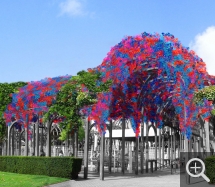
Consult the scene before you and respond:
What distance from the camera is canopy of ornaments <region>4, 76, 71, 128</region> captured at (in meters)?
24.6

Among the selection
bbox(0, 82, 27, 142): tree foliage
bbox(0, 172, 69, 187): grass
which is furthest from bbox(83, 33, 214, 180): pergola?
bbox(0, 82, 27, 142): tree foliage

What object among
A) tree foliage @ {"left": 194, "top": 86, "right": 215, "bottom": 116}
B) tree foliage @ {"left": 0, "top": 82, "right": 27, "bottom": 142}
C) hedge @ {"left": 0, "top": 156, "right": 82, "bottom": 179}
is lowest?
hedge @ {"left": 0, "top": 156, "right": 82, "bottom": 179}

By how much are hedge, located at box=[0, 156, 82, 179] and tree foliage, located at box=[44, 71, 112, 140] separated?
3.20m

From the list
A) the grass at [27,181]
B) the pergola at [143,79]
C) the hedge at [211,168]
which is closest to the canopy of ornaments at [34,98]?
the pergola at [143,79]

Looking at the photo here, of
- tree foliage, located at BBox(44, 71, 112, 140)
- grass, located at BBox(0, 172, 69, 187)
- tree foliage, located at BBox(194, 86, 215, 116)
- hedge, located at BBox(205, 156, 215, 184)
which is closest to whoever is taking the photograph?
hedge, located at BBox(205, 156, 215, 184)

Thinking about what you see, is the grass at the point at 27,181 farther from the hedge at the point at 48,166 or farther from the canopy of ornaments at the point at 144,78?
the canopy of ornaments at the point at 144,78

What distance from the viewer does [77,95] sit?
75.0ft

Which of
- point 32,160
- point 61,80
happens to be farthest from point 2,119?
point 32,160

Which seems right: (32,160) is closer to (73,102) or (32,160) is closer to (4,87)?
(73,102)

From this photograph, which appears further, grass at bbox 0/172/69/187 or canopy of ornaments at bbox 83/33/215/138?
canopy of ornaments at bbox 83/33/215/138

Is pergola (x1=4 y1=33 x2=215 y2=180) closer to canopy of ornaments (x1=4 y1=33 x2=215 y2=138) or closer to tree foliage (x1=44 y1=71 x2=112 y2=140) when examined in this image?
canopy of ornaments (x1=4 y1=33 x2=215 y2=138)

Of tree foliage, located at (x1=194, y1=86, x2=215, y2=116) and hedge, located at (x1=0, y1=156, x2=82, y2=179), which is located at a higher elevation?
tree foliage, located at (x1=194, y1=86, x2=215, y2=116)

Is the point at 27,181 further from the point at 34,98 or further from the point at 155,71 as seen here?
the point at 155,71

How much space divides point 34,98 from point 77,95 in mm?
4413
